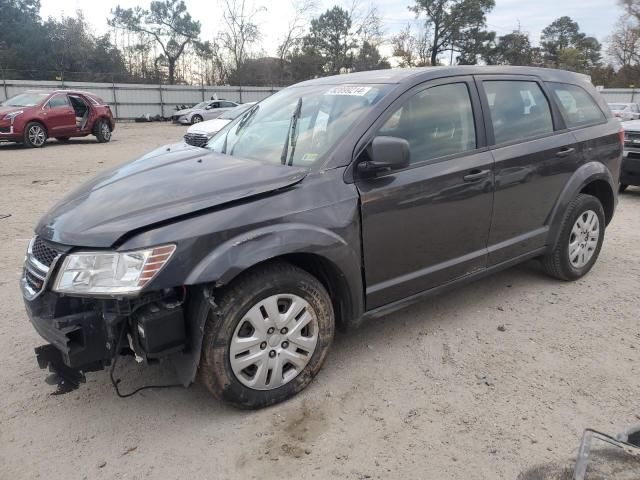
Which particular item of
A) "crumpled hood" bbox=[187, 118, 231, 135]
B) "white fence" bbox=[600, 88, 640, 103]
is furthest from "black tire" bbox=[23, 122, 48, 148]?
"white fence" bbox=[600, 88, 640, 103]

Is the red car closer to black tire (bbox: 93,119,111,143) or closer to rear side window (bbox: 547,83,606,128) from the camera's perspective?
black tire (bbox: 93,119,111,143)

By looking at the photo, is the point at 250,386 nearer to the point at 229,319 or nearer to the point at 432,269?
the point at 229,319

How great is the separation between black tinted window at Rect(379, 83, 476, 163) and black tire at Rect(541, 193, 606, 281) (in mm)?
1316

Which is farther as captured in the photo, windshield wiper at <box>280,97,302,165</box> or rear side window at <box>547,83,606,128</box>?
rear side window at <box>547,83,606,128</box>

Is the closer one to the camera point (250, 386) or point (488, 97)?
point (250, 386)

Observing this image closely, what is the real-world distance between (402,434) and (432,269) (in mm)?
1174

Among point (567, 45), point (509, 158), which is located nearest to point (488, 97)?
point (509, 158)

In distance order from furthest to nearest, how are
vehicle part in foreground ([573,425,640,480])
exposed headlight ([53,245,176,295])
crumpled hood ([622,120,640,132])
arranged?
1. crumpled hood ([622,120,640,132])
2. exposed headlight ([53,245,176,295])
3. vehicle part in foreground ([573,425,640,480])

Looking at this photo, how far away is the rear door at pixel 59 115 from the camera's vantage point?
1431 cm

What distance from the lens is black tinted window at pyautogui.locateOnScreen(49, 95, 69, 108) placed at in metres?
14.3

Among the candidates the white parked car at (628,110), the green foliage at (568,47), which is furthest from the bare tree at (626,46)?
the white parked car at (628,110)

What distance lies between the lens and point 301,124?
337cm

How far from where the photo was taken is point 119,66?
1750 inches

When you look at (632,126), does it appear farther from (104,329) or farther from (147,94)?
(147,94)
